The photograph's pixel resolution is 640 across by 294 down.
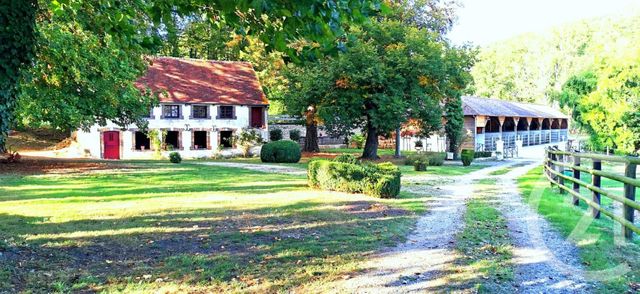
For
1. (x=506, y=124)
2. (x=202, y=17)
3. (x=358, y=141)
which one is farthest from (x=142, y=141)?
(x=506, y=124)

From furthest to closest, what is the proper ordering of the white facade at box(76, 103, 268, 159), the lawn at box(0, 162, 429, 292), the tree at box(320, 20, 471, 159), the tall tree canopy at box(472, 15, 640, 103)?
1. the tall tree canopy at box(472, 15, 640, 103)
2. the white facade at box(76, 103, 268, 159)
3. the tree at box(320, 20, 471, 159)
4. the lawn at box(0, 162, 429, 292)

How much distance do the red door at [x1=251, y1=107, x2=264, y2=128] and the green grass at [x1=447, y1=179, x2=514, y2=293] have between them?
28.1 meters

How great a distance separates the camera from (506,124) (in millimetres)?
46625

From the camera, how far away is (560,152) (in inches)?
456

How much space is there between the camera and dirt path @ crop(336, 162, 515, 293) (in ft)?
15.0

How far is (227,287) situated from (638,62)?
21.9 meters

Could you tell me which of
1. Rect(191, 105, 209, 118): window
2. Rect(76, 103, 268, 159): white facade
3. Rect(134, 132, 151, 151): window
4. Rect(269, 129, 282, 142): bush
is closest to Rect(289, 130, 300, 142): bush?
Rect(269, 129, 282, 142): bush

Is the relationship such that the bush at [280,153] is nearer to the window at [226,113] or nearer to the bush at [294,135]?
the window at [226,113]

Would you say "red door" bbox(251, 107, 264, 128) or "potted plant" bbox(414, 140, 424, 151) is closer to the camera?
"red door" bbox(251, 107, 264, 128)

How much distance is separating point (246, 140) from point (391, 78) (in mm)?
12821

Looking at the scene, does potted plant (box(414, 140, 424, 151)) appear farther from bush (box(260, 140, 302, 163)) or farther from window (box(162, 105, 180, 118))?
window (box(162, 105, 180, 118))

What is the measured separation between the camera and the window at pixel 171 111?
108ft

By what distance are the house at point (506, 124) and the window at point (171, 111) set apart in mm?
21111

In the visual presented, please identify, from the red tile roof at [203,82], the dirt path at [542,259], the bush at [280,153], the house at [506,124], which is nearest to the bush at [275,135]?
the red tile roof at [203,82]
